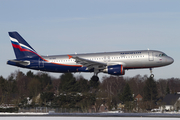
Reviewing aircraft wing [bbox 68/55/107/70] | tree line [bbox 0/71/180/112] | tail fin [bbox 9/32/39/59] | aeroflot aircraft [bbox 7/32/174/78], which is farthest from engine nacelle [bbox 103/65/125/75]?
tail fin [bbox 9/32/39/59]

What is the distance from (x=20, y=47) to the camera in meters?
55.8

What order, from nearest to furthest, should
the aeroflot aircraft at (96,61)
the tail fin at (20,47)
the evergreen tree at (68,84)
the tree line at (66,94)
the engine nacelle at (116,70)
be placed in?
the aeroflot aircraft at (96,61) → the engine nacelle at (116,70) → the tail fin at (20,47) → the tree line at (66,94) → the evergreen tree at (68,84)

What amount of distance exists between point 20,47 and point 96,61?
50.7ft

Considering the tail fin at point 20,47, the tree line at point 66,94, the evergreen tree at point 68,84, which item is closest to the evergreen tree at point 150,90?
the tree line at point 66,94

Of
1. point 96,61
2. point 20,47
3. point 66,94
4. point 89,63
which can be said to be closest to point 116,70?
point 96,61

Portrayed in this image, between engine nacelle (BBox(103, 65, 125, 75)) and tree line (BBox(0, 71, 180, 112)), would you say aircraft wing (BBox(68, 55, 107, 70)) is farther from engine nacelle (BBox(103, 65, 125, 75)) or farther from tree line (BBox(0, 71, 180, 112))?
tree line (BBox(0, 71, 180, 112))

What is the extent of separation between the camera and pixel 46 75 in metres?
91.3

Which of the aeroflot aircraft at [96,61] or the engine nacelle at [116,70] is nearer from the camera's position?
the aeroflot aircraft at [96,61]

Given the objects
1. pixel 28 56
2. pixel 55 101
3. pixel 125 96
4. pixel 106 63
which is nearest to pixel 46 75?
pixel 55 101

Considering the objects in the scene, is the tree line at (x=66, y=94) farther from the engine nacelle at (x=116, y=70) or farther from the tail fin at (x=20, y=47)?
the tail fin at (x=20, y=47)

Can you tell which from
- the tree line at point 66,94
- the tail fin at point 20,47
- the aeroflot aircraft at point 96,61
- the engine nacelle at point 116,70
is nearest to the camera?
the aeroflot aircraft at point 96,61

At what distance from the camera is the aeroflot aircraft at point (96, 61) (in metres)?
48.5

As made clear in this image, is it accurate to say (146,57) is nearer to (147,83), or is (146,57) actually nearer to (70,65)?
(70,65)

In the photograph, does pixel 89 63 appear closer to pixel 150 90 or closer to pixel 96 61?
pixel 96 61
